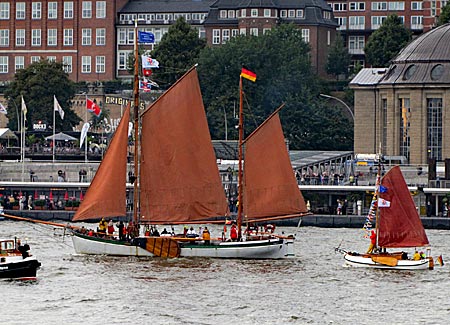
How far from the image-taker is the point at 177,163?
294 ft

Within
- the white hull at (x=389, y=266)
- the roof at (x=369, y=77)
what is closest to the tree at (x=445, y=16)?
the roof at (x=369, y=77)

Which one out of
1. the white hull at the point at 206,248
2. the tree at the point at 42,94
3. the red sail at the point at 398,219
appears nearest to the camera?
the red sail at the point at 398,219

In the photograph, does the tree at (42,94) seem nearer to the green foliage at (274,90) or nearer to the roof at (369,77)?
the green foliage at (274,90)

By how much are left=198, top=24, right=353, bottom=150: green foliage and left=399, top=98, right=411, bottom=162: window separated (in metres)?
20.5

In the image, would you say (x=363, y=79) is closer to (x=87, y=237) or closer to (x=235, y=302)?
(x=87, y=237)

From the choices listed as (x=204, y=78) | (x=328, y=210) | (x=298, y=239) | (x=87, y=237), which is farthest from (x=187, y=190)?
(x=204, y=78)

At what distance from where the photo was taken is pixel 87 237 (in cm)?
8950

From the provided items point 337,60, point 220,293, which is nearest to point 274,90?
point 337,60

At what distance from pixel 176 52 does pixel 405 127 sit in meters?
42.6

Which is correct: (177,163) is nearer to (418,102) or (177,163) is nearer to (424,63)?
(418,102)

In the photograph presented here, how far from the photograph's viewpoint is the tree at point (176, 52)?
593 ft

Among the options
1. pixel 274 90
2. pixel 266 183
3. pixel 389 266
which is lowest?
pixel 389 266

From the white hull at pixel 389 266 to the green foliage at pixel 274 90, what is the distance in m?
80.2

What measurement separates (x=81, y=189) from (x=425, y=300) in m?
59.0
